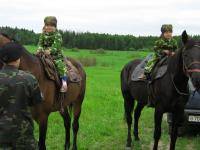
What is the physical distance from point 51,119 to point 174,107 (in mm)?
5286

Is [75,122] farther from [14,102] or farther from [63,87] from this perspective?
[14,102]

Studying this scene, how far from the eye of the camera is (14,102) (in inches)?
188

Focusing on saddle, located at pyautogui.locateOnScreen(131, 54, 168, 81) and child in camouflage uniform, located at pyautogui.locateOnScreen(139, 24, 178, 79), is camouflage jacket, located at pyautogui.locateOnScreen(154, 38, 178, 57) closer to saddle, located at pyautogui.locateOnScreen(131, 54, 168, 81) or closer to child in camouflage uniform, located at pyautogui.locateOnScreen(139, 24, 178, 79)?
child in camouflage uniform, located at pyautogui.locateOnScreen(139, 24, 178, 79)

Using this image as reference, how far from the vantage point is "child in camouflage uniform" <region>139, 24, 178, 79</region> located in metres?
9.03

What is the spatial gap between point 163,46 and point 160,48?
92mm

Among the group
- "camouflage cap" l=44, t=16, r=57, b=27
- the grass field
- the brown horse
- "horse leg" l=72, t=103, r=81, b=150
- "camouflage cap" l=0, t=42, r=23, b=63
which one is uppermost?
"camouflage cap" l=44, t=16, r=57, b=27

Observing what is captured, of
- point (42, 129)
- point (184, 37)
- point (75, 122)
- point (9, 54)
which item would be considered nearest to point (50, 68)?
point (42, 129)

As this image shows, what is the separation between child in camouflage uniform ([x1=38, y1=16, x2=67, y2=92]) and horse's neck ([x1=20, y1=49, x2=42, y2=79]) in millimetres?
805

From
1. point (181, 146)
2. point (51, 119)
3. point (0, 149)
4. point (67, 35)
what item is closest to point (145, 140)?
point (181, 146)

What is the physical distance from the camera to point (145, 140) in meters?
10.5

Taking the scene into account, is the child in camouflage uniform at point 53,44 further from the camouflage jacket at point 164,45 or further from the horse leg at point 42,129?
the camouflage jacket at point 164,45

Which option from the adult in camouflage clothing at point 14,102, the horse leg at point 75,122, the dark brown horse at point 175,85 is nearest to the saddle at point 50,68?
the horse leg at point 75,122

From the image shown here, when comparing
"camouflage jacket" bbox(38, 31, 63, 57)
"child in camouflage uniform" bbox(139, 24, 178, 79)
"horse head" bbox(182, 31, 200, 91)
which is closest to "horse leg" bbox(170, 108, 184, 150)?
"horse head" bbox(182, 31, 200, 91)

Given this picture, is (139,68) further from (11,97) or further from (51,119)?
(11,97)
